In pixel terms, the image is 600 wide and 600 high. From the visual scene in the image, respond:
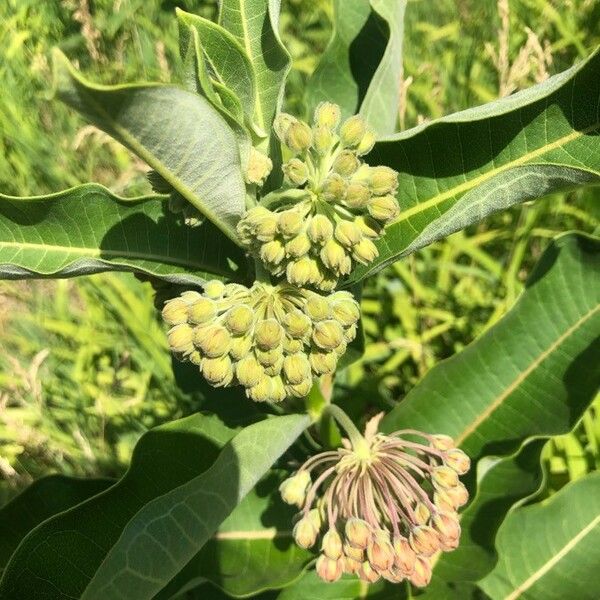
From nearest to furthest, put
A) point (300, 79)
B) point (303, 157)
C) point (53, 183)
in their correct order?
point (303, 157), point (53, 183), point (300, 79)

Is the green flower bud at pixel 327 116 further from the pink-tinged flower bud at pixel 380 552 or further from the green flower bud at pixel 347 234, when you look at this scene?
the pink-tinged flower bud at pixel 380 552

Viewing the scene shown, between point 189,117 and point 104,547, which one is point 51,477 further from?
point 189,117

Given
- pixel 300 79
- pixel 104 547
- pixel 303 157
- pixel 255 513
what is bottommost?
pixel 255 513

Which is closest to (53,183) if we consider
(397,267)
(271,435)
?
(397,267)

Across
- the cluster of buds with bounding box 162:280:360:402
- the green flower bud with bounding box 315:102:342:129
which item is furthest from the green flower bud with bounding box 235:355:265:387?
the green flower bud with bounding box 315:102:342:129

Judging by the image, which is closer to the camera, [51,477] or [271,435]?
[271,435]

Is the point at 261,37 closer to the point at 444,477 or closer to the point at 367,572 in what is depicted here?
the point at 444,477

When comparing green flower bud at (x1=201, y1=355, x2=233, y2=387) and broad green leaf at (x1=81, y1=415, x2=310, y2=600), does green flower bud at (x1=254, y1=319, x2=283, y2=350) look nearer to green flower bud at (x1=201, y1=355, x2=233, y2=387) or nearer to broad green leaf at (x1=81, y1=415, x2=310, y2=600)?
green flower bud at (x1=201, y1=355, x2=233, y2=387)
